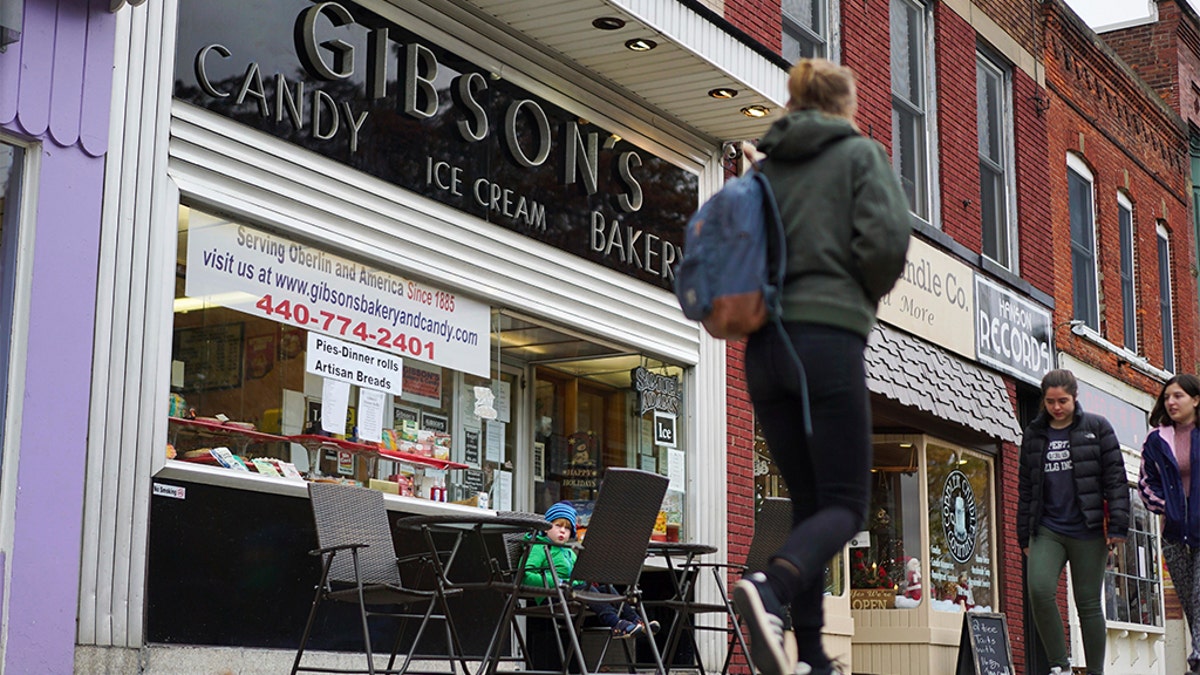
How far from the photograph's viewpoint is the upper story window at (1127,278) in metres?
19.9

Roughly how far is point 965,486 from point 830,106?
37.3 ft

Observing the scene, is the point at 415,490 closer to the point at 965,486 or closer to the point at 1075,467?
the point at 1075,467

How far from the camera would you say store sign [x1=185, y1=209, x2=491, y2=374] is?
26.0 feet

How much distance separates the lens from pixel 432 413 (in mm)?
9367

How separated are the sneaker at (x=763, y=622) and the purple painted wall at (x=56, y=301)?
11.7ft

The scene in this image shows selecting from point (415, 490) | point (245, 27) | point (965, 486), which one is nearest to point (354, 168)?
point (245, 27)

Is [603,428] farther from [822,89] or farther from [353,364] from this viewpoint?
[822,89]

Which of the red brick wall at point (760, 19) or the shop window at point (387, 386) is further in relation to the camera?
the red brick wall at point (760, 19)

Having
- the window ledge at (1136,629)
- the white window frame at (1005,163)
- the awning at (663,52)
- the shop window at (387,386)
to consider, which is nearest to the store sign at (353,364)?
the shop window at (387,386)

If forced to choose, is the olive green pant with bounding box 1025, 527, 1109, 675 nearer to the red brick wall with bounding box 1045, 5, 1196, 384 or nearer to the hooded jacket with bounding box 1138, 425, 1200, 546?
the hooded jacket with bounding box 1138, 425, 1200, 546

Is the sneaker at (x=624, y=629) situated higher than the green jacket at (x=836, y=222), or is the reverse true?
the green jacket at (x=836, y=222)

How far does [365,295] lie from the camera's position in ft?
29.2

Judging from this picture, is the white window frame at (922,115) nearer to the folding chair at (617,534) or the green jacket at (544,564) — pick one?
the green jacket at (544,564)

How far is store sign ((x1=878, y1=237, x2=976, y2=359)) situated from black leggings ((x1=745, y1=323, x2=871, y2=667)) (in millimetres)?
8824
